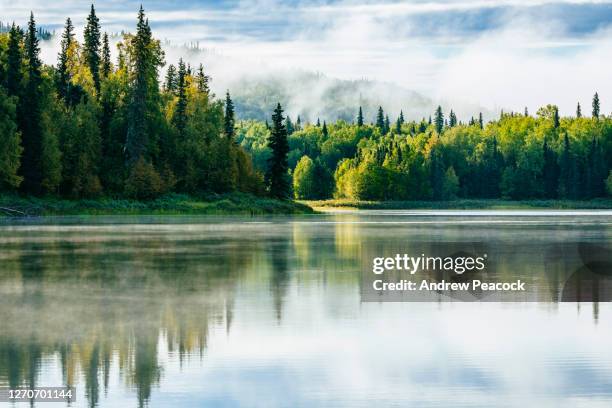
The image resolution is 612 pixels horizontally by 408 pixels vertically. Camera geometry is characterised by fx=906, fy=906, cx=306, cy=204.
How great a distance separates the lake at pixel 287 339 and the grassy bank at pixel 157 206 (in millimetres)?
54524

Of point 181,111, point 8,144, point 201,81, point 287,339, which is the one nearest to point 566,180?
point 201,81

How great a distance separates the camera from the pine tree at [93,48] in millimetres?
109956

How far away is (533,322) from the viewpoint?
1875 centimetres

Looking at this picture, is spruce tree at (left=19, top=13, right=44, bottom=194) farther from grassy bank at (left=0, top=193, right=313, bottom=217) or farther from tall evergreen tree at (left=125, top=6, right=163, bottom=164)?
tall evergreen tree at (left=125, top=6, right=163, bottom=164)

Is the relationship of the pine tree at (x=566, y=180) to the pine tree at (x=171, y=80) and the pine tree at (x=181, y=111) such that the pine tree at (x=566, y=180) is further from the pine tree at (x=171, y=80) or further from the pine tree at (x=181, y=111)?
A: the pine tree at (x=181, y=111)

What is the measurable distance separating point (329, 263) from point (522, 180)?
173281 millimetres

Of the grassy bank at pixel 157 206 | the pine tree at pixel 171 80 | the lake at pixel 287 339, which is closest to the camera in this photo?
the lake at pixel 287 339

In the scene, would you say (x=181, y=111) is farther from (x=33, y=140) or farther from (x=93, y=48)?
(x=33, y=140)

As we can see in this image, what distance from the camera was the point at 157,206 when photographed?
97438mm

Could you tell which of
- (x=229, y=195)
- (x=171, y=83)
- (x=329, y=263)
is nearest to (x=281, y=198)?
(x=229, y=195)

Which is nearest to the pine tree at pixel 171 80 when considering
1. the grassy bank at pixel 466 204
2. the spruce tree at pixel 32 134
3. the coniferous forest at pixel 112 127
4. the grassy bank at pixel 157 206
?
the coniferous forest at pixel 112 127

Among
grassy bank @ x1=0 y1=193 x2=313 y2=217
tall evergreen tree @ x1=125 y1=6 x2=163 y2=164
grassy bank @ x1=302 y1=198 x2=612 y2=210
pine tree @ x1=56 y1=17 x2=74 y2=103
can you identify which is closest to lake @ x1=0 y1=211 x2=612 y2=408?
grassy bank @ x1=0 y1=193 x2=313 y2=217

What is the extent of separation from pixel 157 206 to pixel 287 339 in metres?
82.3

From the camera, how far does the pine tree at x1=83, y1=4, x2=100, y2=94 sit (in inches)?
4329
